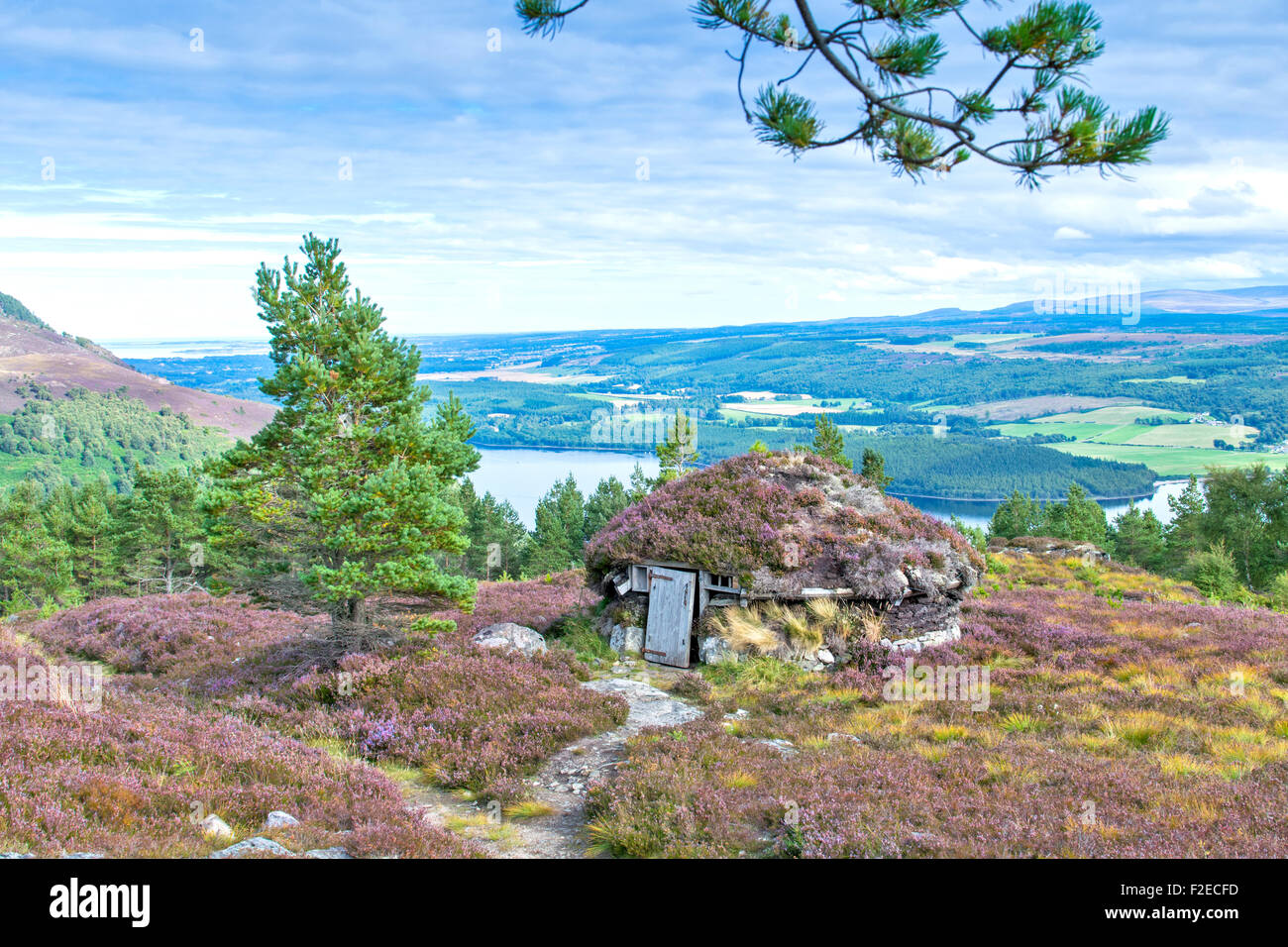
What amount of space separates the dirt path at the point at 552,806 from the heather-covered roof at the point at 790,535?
15.1ft

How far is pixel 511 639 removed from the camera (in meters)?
16.0

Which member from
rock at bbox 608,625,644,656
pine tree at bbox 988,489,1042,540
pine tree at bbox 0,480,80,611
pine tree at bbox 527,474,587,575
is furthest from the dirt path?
pine tree at bbox 988,489,1042,540

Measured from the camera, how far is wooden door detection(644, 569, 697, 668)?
1600cm

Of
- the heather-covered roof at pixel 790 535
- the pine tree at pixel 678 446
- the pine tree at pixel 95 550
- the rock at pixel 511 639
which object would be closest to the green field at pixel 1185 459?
the pine tree at pixel 678 446

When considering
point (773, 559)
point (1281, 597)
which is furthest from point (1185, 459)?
point (773, 559)

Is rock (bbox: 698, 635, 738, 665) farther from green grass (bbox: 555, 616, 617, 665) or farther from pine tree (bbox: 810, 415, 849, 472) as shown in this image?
pine tree (bbox: 810, 415, 849, 472)

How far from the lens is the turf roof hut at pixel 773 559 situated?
1555cm

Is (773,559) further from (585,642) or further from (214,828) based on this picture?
(214,828)

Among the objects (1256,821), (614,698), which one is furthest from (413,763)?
(1256,821)

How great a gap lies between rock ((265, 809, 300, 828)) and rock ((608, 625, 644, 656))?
9832 millimetres

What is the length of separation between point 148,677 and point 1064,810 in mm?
17519

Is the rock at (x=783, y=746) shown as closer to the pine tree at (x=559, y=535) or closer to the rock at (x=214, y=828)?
the rock at (x=214, y=828)

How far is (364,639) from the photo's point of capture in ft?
45.2
